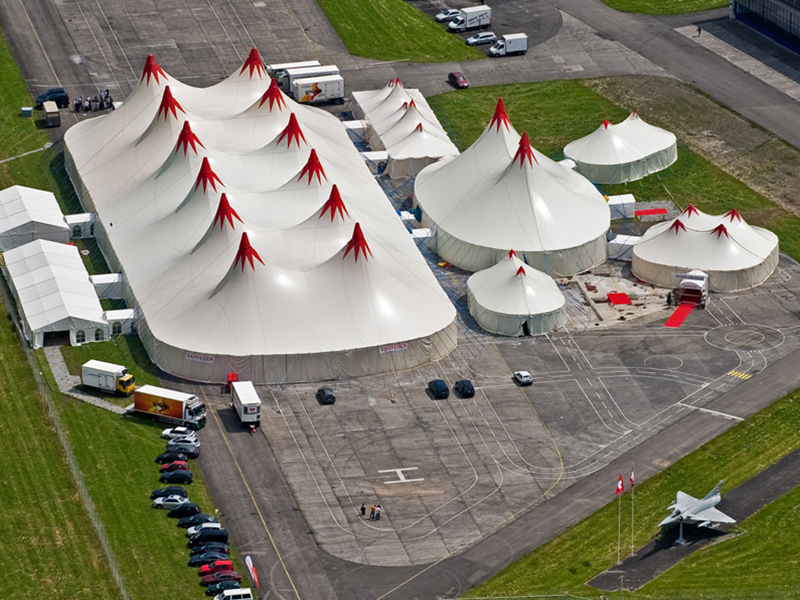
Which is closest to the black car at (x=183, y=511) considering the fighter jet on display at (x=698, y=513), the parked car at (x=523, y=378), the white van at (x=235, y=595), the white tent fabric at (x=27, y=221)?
the white van at (x=235, y=595)

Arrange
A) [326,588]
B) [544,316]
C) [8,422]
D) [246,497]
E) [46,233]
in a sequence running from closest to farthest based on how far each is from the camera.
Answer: [326,588] → [246,497] → [8,422] → [544,316] → [46,233]

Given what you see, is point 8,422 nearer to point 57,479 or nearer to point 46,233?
point 57,479

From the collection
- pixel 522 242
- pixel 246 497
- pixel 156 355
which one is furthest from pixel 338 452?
pixel 522 242

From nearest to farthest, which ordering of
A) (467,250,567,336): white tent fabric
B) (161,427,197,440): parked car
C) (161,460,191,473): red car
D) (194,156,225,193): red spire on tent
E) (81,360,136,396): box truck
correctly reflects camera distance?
(161,460,191,473): red car
(161,427,197,440): parked car
(81,360,136,396): box truck
(467,250,567,336): white tent fabric
(194,156,225,193): red spire on tent

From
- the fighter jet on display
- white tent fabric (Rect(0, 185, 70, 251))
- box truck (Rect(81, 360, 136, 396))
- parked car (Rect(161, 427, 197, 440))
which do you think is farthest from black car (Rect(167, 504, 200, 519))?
white tent fabric (Rect(0, 185, 70, 251))

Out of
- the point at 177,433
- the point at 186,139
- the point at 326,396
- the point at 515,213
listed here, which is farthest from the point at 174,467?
the point at 515,213

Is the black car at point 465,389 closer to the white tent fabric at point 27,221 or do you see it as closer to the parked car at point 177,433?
the parked car at point 177,433

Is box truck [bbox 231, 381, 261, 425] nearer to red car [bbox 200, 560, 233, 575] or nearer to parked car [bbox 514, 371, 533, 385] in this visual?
red car [bbox 200, 560, 233, 575]
